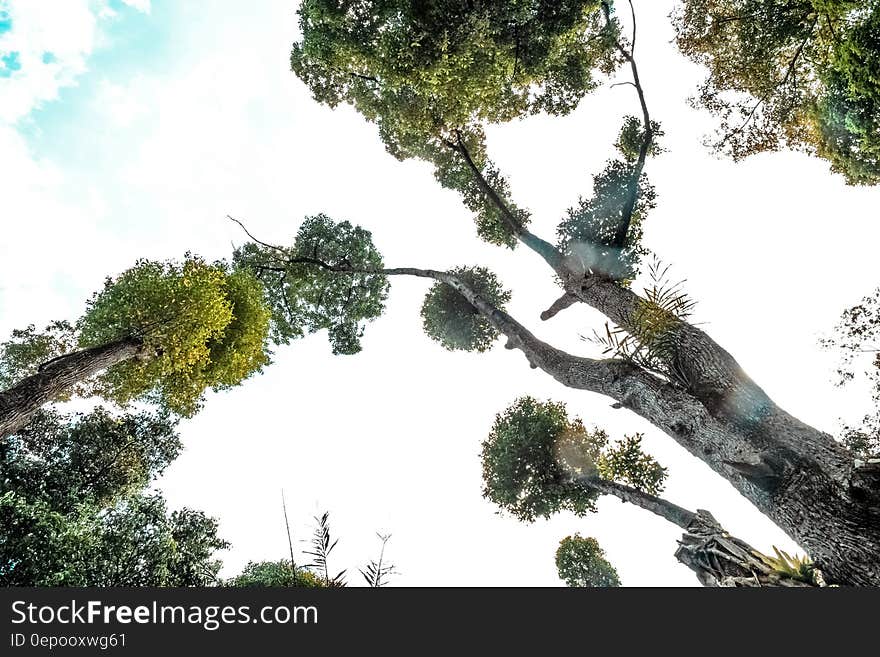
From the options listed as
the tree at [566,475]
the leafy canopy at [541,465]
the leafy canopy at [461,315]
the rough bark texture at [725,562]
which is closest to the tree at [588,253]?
the rough bark texture at [725,562]

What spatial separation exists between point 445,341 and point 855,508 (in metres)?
12.8

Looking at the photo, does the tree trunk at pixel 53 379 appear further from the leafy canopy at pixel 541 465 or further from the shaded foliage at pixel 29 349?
the leafy canopy at pixel 541 465

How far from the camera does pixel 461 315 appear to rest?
50.9 feet

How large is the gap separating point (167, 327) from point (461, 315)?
33.9ft

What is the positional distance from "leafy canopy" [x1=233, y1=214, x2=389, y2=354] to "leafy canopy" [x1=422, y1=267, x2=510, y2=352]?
8.92 ft

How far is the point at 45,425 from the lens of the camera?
11.0 metres

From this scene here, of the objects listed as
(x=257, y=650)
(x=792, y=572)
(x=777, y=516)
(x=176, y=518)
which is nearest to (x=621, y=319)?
(x=777, y=516)

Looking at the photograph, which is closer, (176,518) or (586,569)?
(176,518)

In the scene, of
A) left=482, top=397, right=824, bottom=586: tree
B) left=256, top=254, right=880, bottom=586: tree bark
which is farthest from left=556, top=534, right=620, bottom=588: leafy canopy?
left=256, top=254, right=880, bottom=586: tree bark

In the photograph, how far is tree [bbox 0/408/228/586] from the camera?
314 inches

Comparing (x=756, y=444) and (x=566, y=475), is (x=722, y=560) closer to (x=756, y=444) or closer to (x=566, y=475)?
(x=756, y=444)

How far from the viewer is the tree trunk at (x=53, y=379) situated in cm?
554

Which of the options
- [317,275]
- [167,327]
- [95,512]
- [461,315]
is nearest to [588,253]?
[461,315]

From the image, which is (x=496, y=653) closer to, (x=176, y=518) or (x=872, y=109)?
(x=872, y=109)
